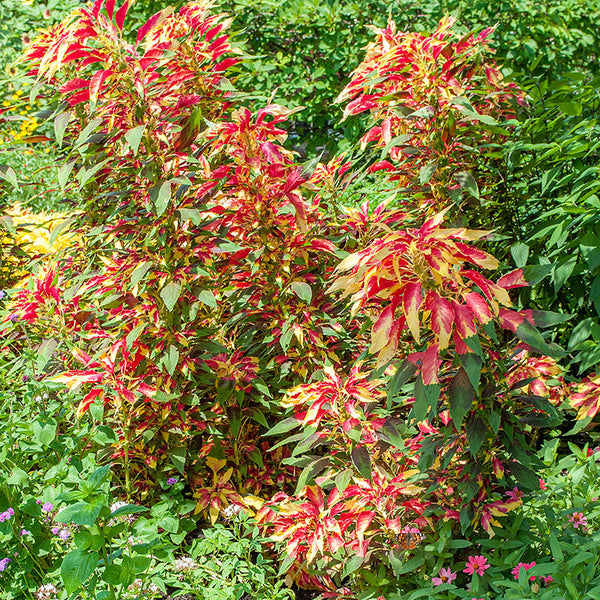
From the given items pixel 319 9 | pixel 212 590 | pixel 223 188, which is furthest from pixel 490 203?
pixel 319 9

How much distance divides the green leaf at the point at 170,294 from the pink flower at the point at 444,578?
1152mm

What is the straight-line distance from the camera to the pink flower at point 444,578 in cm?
193

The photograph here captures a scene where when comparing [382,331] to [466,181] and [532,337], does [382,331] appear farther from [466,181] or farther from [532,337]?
[466,181]

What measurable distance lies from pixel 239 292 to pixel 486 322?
117cm

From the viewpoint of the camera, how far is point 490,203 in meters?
2.57

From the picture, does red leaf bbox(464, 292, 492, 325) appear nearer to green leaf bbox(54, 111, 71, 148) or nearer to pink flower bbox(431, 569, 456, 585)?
pink flower bbox(431, 569, 456, 585)

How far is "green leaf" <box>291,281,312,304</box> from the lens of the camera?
2365 mm

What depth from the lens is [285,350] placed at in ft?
7.91

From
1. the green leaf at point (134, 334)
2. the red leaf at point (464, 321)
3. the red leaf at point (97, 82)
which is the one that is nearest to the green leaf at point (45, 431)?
the green leaf at point (134, 334)

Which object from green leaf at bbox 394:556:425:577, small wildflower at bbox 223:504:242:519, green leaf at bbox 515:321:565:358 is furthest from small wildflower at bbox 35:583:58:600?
green leaf at bbox 515:321:565:358

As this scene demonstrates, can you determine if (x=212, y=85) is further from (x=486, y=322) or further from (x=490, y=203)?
(x=486, y=322)

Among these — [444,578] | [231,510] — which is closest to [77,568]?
[231,510]

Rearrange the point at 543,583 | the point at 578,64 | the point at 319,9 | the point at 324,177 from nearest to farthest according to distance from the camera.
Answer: the point at 543,583 < the point at 324,177 < the point at 319,9 < the point at 578,64

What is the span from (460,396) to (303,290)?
802 mm
